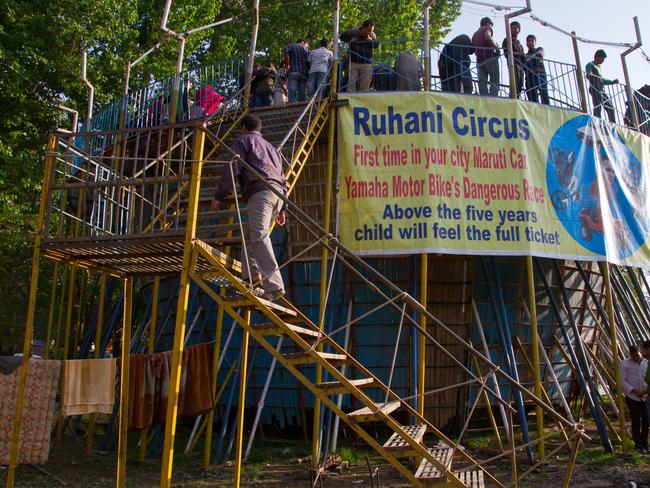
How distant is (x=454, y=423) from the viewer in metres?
10.9

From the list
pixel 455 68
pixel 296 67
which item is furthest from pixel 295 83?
pixel 455 68

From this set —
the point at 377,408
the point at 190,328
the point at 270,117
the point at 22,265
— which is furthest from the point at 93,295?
the point at 377,408

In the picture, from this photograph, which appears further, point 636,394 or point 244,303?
point 636,394

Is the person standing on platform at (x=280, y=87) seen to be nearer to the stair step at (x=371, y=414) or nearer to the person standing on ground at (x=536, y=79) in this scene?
the person standing on ground at (x=536, y=79)

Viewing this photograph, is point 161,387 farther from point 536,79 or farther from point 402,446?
point 536,79

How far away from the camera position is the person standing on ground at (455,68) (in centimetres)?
1115

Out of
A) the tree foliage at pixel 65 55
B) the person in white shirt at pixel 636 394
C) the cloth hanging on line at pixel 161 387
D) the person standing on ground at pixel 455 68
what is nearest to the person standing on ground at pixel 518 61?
the person standing on ground at pixel 455 68

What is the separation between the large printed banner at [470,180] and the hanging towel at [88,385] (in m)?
3.80

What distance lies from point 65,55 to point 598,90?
13157 millimetres

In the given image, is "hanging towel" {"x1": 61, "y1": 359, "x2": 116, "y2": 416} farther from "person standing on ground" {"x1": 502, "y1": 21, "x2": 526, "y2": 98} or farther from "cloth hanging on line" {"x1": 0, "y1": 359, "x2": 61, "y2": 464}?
"person standing on ground" {"x1": 502, "y1": 21, "x2": 526, "y2": 98}

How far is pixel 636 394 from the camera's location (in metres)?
9.97

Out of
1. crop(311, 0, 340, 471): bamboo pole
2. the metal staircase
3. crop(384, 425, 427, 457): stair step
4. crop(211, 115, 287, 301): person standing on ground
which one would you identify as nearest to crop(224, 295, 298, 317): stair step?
the metal staircase

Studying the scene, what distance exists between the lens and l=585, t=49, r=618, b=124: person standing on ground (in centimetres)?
1202

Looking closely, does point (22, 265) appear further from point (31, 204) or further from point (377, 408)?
point (377, 408)
